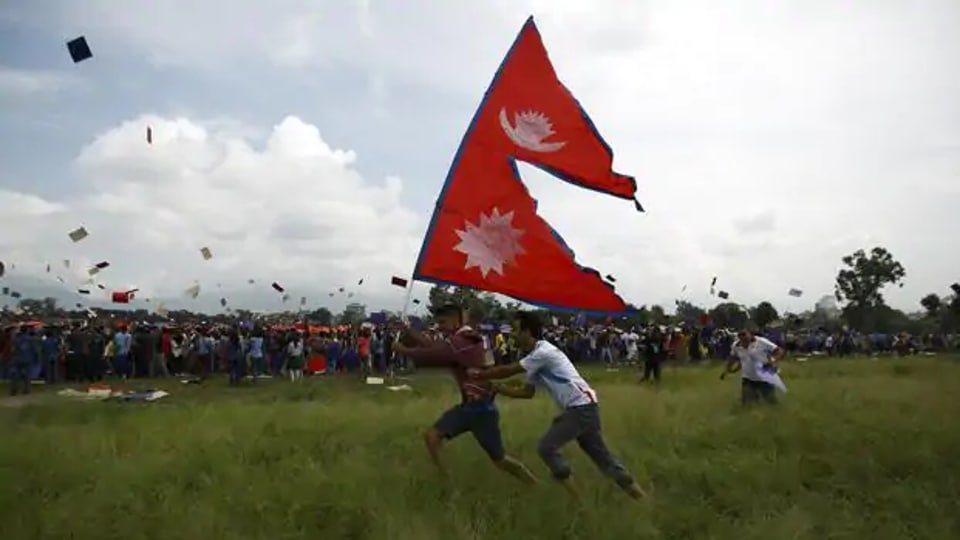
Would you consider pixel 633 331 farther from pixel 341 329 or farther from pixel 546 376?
pixel 546 376

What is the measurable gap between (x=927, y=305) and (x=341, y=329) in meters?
42.1

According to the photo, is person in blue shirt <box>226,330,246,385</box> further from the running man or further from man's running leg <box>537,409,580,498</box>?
man's running leg <box>537,409,580,498</box>

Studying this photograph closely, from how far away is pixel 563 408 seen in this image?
764 centimetres

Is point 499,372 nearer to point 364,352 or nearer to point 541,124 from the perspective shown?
point 541,124

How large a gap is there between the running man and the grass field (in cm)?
24

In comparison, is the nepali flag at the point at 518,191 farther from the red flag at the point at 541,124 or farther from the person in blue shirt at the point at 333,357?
the person in blue shirt at the point at 333,357

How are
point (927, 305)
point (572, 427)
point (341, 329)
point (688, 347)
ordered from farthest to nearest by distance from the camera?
1. point (927, 305)
2. point (688, 347)
3. point (341, 329)
4. point (572, 427)

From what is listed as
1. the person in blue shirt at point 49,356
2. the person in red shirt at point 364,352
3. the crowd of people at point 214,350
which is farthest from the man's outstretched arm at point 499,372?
the person in red shirt at point 364,352

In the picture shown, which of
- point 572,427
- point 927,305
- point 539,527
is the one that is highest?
point 927,305

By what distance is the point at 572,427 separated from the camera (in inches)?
297

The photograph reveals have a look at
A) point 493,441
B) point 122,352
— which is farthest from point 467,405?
point 122,352

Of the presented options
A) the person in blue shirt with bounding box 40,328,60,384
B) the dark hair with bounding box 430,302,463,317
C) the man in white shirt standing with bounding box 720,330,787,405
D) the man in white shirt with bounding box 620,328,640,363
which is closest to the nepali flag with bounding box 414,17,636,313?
the dark hair with bounding box 430,302,463,317

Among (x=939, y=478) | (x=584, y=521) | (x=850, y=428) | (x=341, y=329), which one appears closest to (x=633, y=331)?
(x=341, y=329)

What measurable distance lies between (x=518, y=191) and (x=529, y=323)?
147cm
